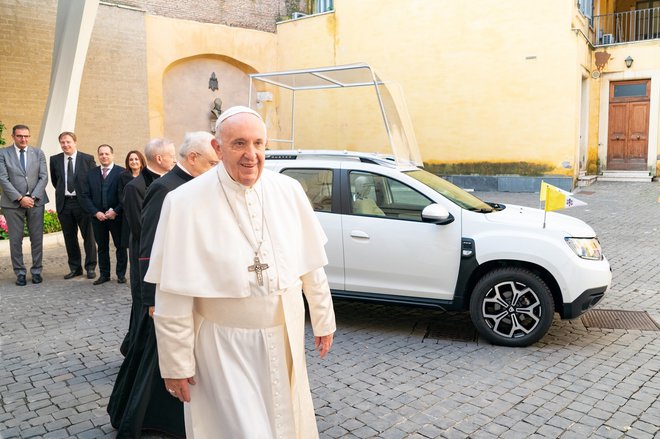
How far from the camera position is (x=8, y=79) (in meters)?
15.0

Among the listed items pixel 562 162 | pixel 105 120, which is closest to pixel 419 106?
pixel 562 162

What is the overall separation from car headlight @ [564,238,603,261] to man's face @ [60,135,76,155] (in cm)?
682

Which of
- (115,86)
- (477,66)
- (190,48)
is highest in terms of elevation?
(190,48)

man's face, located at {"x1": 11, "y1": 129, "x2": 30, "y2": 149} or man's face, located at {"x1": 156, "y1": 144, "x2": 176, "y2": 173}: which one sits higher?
man's face, located at {"x1": 11, "y1": 129, "x2": 30, "y2": 149}

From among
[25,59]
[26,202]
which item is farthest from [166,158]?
[25,59]

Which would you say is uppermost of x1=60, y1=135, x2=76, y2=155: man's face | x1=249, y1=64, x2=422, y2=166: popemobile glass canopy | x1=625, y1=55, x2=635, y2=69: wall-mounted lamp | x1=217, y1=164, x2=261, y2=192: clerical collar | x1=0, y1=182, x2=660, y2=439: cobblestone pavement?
x1=625, y1=55, x2=635, y2=69: wall-mounted lamp

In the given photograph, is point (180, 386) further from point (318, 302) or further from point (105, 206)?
point (105, 206)

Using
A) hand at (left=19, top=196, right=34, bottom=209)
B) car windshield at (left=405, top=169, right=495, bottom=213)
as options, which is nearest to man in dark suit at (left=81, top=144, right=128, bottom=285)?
hand at (left=19, top=196, right=34, bottom=209)

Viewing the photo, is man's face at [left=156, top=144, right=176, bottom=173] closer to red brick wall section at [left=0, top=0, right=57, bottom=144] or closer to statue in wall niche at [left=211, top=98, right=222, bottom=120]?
red brick wall section at [left=0, top=0, right=57, bottom=144]

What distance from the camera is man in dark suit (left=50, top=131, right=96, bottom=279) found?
28.2 feet

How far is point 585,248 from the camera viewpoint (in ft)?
18.2

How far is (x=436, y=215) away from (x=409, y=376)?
1534 millimetres

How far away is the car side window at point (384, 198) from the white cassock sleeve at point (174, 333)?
3613 millimetres

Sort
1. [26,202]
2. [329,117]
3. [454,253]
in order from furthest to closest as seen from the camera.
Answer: [329,117], [26,202], [454,253]
